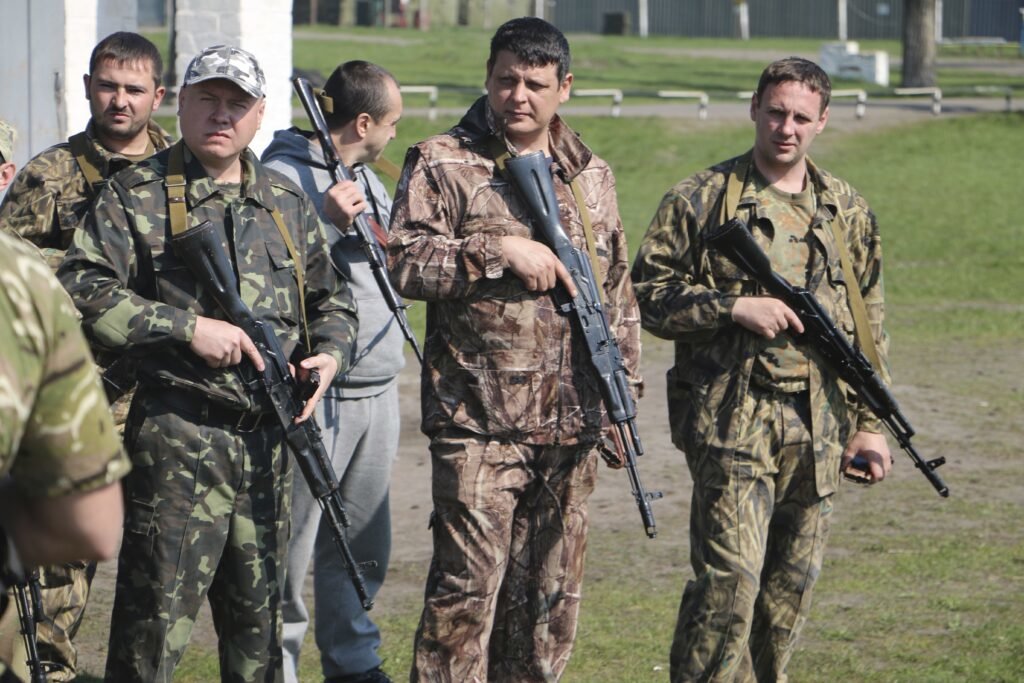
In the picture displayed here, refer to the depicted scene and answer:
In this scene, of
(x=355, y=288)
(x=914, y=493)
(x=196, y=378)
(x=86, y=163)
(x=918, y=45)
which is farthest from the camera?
(x=918, y=45)

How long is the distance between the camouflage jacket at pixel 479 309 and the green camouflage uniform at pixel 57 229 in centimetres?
121

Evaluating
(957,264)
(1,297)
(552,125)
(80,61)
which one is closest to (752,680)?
(552,125)

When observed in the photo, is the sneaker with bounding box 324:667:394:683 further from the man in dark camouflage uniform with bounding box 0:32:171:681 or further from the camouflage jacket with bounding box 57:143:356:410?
the camouflage jacket with bounding box 57:143:356:410

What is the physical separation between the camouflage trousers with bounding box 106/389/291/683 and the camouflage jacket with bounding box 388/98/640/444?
0.58 metres

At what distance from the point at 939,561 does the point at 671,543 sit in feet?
4.11

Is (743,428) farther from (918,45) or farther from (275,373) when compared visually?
(918,45)

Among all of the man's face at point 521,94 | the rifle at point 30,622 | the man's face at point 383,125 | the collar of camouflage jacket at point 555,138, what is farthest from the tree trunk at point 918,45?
the rifle at point 30,622

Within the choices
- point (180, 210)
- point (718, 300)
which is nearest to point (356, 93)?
point (180, 210)

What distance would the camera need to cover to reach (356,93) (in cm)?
562

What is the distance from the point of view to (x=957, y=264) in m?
16.7

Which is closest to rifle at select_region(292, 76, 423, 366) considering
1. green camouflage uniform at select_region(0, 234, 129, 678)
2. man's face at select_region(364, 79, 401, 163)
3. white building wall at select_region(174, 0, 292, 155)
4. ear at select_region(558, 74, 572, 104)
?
man's face at select_region(364, 79, 401, 163)

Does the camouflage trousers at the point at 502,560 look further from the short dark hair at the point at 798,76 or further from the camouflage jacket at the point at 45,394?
the camouflage jacket at the point at 45,394

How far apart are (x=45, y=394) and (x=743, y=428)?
303cm

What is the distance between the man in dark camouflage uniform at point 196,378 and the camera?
13.8 ft
